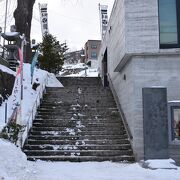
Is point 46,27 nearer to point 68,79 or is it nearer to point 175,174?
point 68,79

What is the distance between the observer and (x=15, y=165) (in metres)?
8.56

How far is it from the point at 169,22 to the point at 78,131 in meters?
5.24

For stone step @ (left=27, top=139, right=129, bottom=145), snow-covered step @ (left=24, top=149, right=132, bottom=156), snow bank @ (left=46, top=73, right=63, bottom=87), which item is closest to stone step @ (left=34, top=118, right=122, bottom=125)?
stone step @ (left=27, top=139, right=129, bottom=145)

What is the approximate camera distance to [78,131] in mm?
13289

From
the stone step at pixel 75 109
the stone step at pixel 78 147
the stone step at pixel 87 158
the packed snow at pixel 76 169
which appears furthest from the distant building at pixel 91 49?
the packed snow at pixel 76 169

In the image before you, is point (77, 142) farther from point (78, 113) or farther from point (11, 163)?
point (11, 163)

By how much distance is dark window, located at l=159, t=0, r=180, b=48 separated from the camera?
39.4ft

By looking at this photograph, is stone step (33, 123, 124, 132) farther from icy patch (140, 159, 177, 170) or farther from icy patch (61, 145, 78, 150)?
icy patch (140, 159, 177, 170)

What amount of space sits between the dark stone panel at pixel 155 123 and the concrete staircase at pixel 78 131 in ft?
4.65

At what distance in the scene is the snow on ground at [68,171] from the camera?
8.38 metres

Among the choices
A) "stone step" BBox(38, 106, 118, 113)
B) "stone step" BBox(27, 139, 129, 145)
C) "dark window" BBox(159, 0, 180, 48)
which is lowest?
"stone step" BBox(27, 139, 129, 145)

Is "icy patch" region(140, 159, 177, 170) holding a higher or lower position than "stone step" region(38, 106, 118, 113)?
lower

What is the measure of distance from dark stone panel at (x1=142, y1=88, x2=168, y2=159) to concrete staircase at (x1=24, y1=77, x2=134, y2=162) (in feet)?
4.65

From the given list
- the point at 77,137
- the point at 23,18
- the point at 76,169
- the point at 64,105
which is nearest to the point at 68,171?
the point at 76,169
